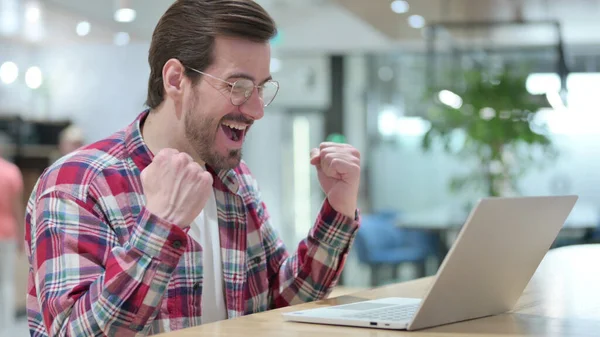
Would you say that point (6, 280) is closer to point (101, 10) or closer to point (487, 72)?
point (101, 10)

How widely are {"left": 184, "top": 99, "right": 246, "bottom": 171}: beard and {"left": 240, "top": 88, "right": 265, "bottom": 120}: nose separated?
3cm

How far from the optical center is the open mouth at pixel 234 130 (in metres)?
1.80

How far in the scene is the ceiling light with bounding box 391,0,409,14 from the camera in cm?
675

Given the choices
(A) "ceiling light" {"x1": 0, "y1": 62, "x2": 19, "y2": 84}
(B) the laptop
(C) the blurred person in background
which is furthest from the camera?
(A) "ceiling light" {"x1": 0, "y1": 62, "x2": 19, "y2": 84}

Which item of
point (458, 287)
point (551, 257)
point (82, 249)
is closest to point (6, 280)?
point (551, 257)

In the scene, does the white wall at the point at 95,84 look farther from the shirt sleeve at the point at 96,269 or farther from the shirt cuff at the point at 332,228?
the shirt sleeve at the point at 96,269

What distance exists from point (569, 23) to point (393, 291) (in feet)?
19.3

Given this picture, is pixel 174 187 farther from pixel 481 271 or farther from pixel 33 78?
pixel 33 78

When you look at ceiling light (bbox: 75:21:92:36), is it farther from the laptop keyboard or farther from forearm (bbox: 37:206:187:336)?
the laptop keyboard

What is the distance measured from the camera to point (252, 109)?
1796mm

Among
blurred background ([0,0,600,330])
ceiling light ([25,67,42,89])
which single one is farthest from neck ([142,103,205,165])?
ceiling light ([25,67,42,89])

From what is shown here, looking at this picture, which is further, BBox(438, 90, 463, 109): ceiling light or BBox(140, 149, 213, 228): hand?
BBox(438, 90, 463, 109): ceiling light

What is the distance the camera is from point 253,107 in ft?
5.90

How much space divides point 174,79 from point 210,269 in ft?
1.32
